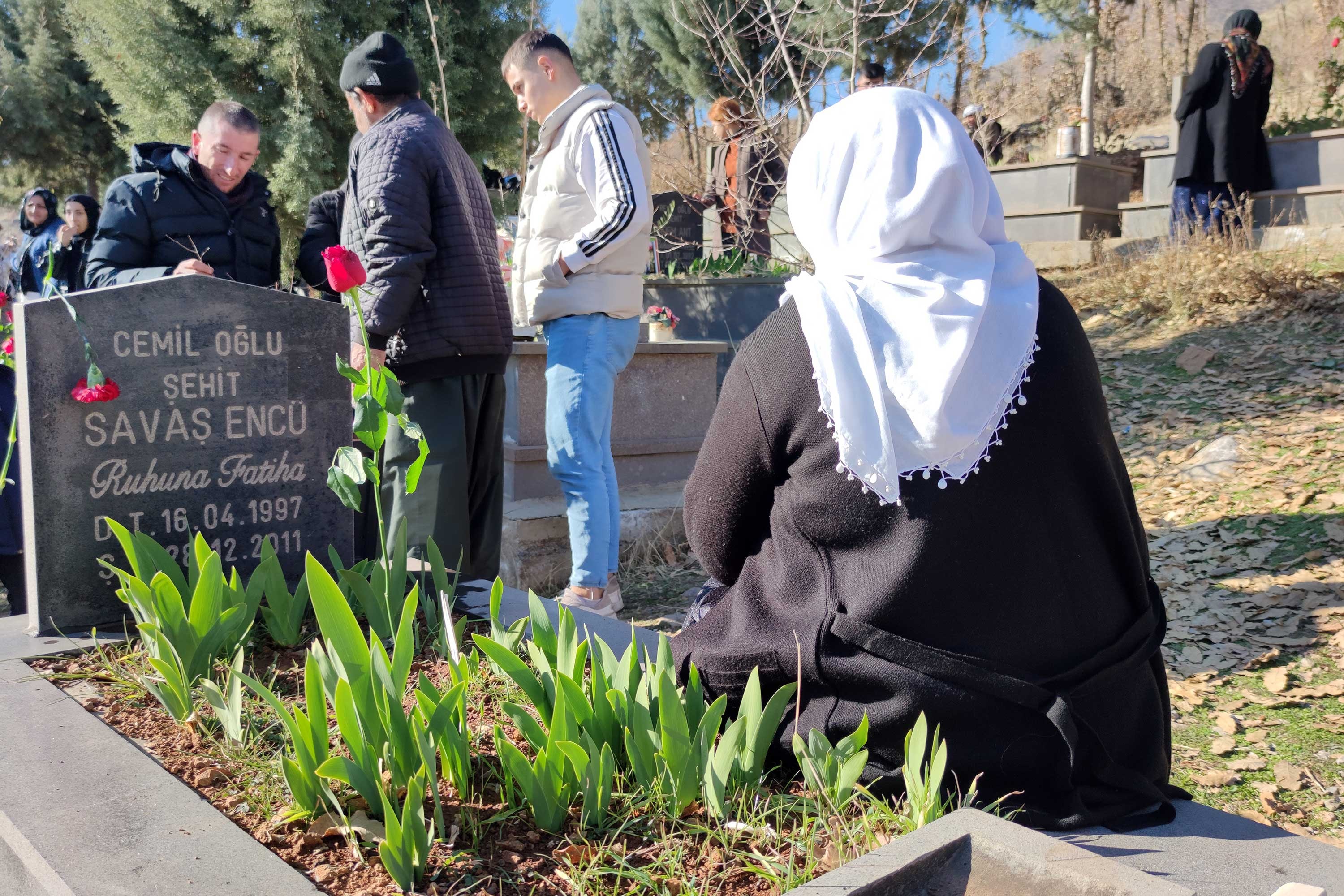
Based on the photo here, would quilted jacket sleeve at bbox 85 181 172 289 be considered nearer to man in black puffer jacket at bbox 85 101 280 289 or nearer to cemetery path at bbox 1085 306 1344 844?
man in black puffer jacket at bbox 85 101 280 289

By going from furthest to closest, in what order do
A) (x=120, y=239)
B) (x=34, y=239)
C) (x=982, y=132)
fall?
(x=34, y=239), (x=982, y=132), (x=120, y=239)

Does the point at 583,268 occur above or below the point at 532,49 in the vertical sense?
below

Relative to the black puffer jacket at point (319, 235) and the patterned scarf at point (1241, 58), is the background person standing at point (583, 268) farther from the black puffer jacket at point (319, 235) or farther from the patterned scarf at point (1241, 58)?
the patterned scarf at point (1241, 58)

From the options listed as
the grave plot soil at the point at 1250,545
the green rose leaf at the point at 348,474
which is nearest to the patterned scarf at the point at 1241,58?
the grave plot soil at the point at 1250,545

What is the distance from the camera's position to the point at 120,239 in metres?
3.63

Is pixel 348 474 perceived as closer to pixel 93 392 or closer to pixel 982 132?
pixel 93 392

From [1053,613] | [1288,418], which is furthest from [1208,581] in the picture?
[1053,613]

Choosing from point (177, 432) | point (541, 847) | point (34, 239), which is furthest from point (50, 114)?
point (541, 847)

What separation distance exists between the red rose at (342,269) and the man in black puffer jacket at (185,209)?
172cm

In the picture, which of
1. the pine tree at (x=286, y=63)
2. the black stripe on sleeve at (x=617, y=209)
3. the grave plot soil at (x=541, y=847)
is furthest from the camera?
the pine tree at (x=286, y=63)

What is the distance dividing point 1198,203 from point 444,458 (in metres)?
6.94

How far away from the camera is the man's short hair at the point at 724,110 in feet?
21.0

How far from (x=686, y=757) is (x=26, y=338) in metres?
1.92

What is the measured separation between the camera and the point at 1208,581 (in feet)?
13.6
